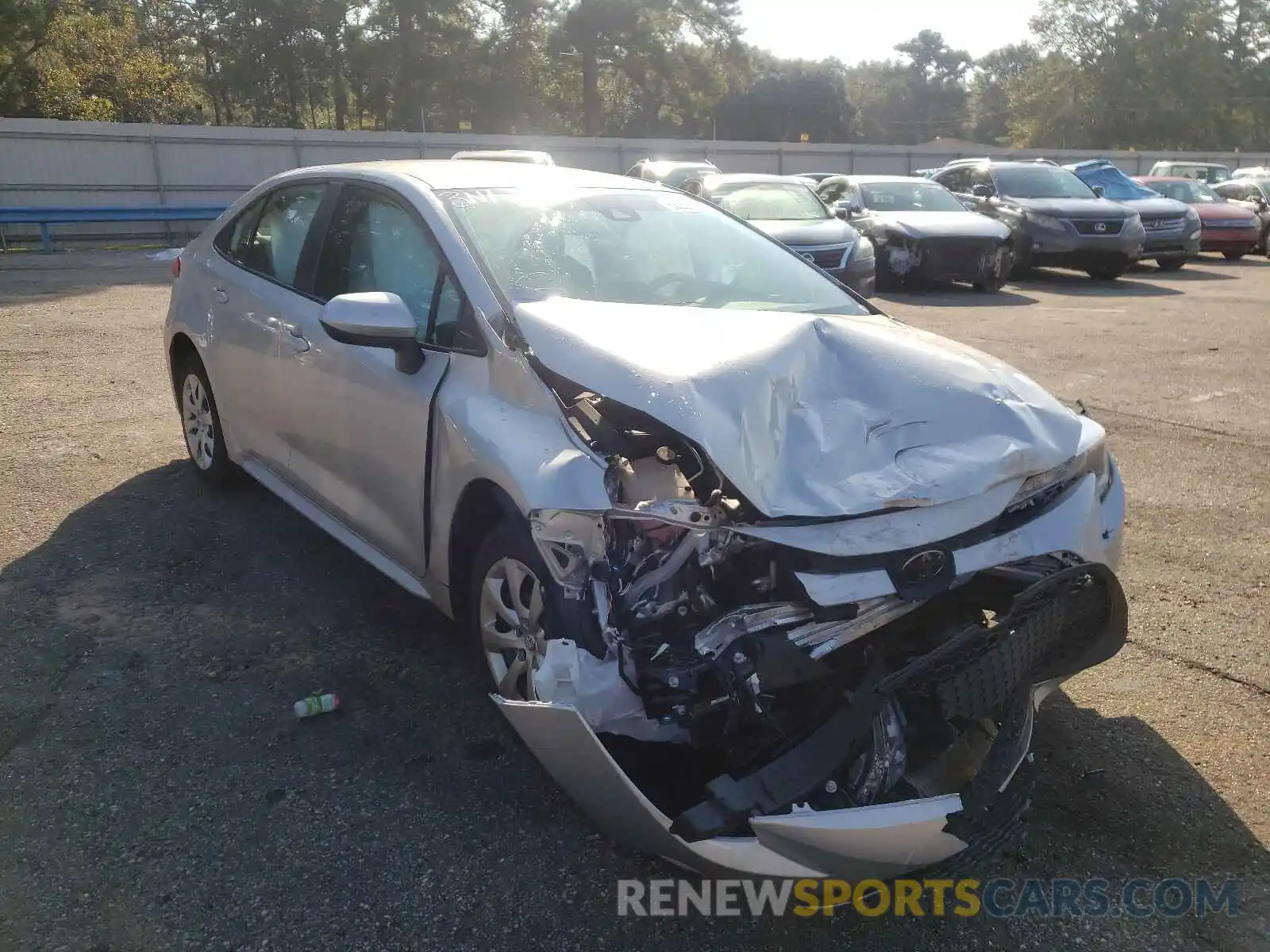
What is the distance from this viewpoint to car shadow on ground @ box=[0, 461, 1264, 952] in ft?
8.25

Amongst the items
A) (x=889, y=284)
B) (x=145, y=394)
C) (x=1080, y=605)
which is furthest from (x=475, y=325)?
(x=889, y=284)

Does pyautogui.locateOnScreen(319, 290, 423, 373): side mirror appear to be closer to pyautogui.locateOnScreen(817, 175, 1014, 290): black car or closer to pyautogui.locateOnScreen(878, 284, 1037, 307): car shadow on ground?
pyautogui.locateOnScreen(878, 284, 1037, 307): car shadow on ground

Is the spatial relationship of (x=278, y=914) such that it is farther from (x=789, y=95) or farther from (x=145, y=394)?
(x=789, y=95)

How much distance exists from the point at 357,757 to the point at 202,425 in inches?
112

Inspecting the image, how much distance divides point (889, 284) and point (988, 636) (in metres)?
12.7

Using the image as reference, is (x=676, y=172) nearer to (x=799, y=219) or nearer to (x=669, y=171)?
(x=669, y=171)

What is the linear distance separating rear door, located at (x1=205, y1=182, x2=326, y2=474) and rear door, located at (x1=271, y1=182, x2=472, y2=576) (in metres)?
0.20

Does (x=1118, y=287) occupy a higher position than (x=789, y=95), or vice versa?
(x=789, y=95)

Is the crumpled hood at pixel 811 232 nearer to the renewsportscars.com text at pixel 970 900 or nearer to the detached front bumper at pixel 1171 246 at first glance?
the detached front bumper at pixel 1171 246

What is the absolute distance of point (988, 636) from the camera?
2.42 metres

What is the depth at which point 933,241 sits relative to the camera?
13766 mm

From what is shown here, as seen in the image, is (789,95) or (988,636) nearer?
(988,636)

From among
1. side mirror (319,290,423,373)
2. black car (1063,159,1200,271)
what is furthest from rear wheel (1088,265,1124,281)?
side mirror (319,290,423,373)

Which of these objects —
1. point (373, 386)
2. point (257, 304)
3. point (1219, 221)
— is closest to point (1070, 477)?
point (373, 386)
